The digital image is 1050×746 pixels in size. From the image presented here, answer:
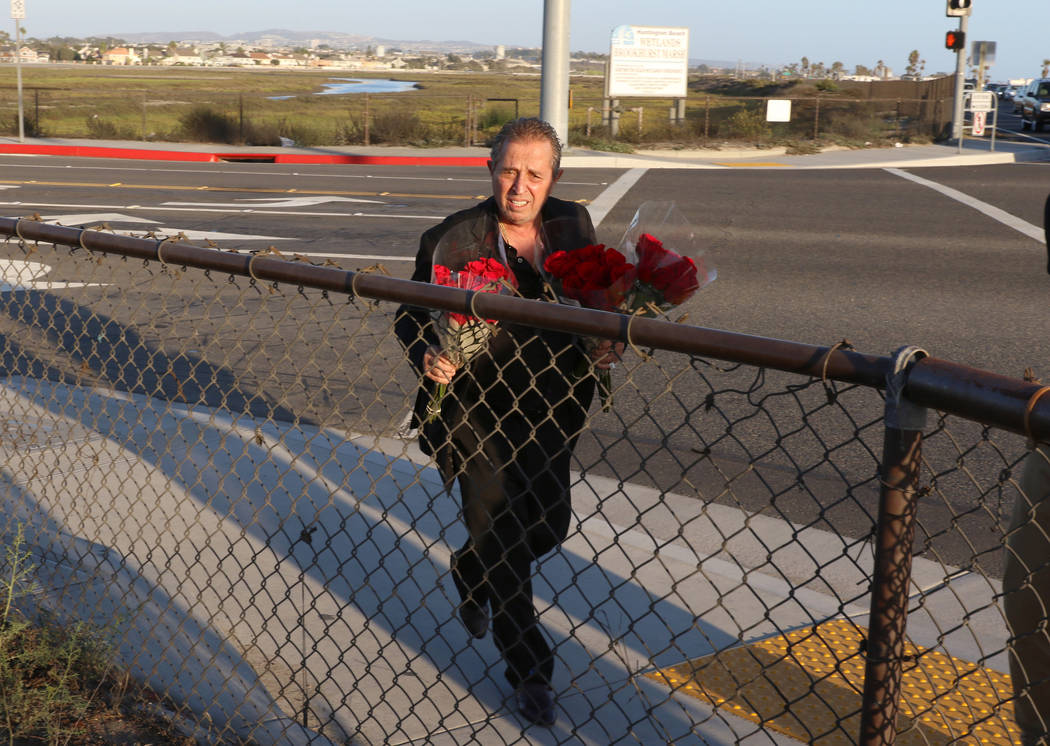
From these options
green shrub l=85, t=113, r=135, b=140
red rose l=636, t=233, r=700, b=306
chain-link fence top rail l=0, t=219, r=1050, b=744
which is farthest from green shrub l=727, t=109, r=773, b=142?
red rose l=636, t=233, r=700, b=306

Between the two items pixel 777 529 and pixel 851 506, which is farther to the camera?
pixel 851 506

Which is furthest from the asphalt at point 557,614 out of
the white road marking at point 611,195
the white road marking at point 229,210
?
the white road marking at point 229,210

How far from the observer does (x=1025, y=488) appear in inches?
89.3

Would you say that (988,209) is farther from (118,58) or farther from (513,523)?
(118,58)

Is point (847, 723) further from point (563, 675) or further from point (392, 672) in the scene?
point (392, 672)

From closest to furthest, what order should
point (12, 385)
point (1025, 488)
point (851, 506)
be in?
point (1025, 488)
point (851, 506)
point (12, 385)

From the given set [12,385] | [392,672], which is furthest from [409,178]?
[392,672]

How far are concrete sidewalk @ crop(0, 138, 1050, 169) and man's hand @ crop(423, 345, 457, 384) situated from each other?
19255mm

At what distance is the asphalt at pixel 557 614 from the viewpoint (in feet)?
10.3

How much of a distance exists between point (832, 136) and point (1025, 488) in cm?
2715

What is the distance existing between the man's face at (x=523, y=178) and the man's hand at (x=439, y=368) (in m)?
0.54

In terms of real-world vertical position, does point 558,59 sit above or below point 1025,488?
above

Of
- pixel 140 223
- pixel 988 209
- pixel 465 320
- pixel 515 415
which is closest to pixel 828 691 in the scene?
pixel 515 415

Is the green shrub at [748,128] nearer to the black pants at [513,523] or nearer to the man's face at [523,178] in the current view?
the man's face at [523,178]
